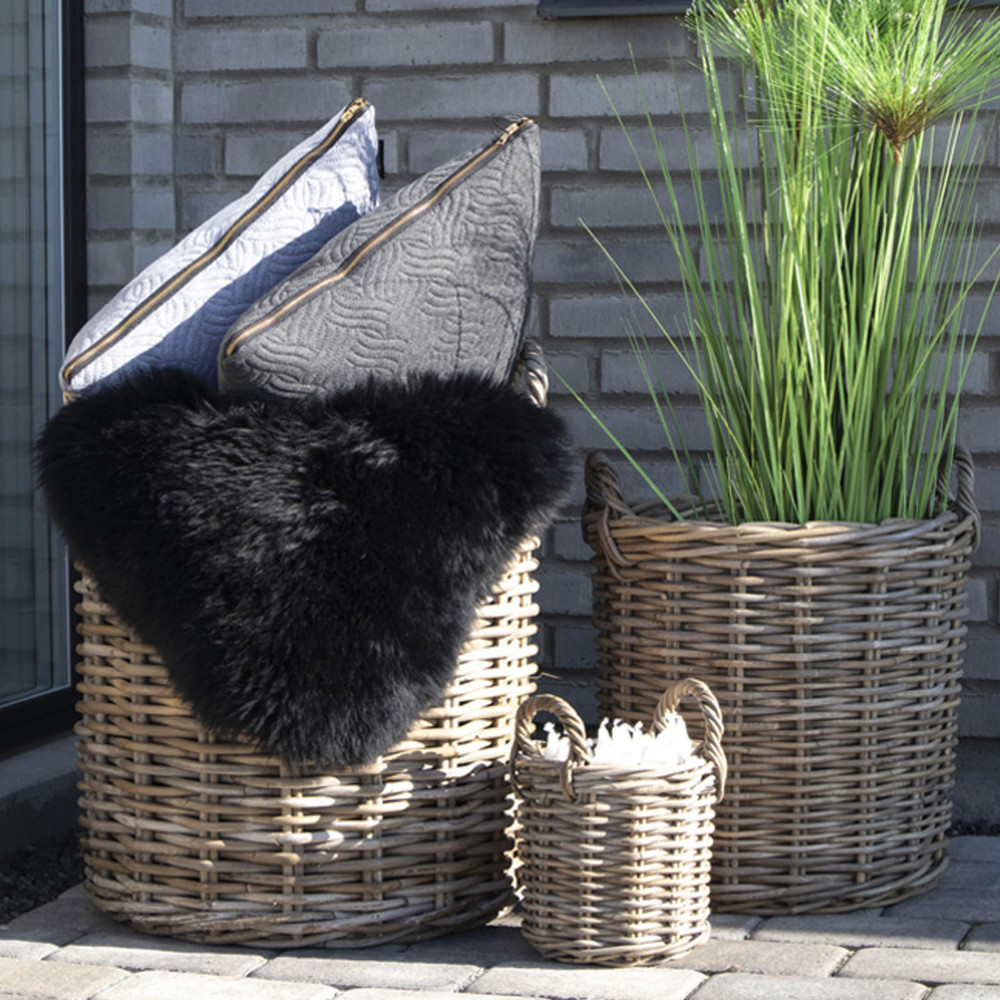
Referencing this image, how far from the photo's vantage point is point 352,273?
1995 mm

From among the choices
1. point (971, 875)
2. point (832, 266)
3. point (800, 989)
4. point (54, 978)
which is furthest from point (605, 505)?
point (54, 978)

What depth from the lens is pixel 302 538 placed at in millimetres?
1911

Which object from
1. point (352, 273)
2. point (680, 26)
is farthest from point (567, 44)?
point (352, 273)

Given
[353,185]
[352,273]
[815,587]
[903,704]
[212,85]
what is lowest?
[903,704]

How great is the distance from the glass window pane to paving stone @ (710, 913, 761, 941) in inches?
60.4

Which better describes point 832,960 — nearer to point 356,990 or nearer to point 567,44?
point 356,990

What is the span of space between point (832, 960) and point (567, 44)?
180 cm

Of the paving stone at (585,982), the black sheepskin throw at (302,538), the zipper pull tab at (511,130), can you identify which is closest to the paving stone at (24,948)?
the black sheepskin throw at (302,538)

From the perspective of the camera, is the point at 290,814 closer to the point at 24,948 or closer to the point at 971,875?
the point at 24,948

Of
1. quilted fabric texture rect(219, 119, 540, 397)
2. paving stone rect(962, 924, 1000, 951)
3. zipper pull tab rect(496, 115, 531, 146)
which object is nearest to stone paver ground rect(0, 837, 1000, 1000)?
paving stone rect(962, 924, 1000, 951)

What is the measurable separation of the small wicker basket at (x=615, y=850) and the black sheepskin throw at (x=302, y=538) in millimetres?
210

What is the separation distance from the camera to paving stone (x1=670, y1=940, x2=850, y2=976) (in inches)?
78.5

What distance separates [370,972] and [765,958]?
531mm

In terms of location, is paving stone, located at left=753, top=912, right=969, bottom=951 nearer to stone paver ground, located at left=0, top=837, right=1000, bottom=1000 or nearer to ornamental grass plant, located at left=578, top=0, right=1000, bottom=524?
stone paver ground, located at left=0, top=837, right=1000, bottom=1000
